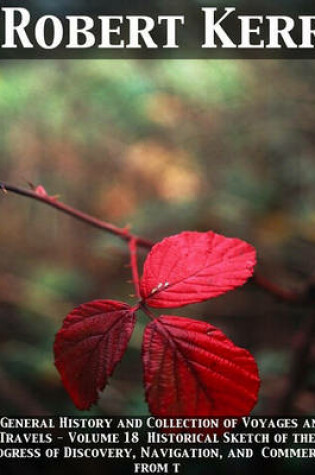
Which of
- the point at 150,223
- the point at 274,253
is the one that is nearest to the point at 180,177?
the point at 150,223

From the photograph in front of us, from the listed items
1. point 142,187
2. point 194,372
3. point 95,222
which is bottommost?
point 194,372

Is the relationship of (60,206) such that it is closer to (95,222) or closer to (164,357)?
(95,222)

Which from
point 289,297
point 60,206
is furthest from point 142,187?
point 60,206

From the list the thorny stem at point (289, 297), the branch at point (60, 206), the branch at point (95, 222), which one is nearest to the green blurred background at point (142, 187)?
the thorny stem at point (289, 297)

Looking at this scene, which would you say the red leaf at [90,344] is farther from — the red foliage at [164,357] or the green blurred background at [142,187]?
the green blurred background at [142,187]

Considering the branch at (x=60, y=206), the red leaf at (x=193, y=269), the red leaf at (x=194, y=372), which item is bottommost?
the red leaf at (x=194, y=372)

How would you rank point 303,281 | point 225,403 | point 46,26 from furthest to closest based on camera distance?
point 303,281
point 46,26
point 225,403

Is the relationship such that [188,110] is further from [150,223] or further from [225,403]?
[225,403]
